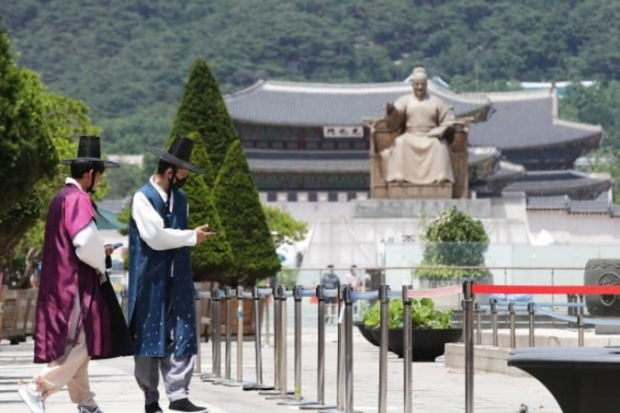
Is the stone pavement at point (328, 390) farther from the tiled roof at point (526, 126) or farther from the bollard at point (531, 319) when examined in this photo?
the tiled roof at point (526, 126)

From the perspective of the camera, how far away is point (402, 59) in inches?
7195

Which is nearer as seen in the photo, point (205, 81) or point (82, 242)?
point (82, 242)

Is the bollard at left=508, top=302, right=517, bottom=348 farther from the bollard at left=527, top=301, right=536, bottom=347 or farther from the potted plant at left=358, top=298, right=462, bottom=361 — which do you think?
the potted plant at left=358, top=298, right=462, bottom=361

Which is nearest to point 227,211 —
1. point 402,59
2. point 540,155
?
point 540,155

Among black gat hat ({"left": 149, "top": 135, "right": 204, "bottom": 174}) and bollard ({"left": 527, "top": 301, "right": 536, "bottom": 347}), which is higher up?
black gat hat ({"left": 149, "top": 135, "right": 204, "bottom": 174})

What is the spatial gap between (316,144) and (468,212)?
1646 inches

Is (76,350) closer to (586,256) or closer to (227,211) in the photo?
(227,211)

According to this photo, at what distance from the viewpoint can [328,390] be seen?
14648mm

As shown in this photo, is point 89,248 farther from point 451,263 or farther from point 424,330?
point 451,263

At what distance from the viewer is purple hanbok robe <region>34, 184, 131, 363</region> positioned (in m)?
9.92

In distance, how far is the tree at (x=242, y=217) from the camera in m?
27.9

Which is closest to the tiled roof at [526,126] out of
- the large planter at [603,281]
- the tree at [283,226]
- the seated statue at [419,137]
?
the tree at [283,226]

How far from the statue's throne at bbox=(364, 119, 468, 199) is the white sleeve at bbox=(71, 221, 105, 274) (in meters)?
27.7

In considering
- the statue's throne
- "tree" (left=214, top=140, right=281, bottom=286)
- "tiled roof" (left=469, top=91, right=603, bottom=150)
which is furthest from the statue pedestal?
"tiled roof" (left=469, top=91, right=603, bottom=150)
